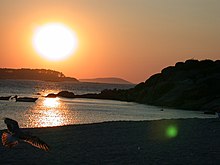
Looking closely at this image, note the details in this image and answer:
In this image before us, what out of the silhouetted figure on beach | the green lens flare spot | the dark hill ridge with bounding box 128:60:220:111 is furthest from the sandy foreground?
the dark hill ridge with bounding box 128:60:220:111

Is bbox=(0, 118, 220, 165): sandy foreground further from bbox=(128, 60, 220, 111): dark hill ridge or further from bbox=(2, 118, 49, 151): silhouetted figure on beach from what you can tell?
bbox=(128, 60, 220, 111): dark hill ridge

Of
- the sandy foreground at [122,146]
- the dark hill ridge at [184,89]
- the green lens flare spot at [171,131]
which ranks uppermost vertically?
the dark hill ridge at [184,89]

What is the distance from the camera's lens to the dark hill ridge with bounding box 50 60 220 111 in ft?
342

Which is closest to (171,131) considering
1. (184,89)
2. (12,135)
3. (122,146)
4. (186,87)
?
(122,146)

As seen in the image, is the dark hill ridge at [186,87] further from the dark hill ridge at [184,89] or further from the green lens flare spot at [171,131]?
the green lens flare spot at [171,131]

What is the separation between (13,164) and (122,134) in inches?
398

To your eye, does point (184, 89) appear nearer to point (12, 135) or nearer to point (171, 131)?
point (171, 131)

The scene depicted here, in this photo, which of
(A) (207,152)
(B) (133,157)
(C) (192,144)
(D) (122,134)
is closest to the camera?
(B) (133,157)

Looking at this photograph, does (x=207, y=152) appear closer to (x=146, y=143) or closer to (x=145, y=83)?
(x=146, y=143)

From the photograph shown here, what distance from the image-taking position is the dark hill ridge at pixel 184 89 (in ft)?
342

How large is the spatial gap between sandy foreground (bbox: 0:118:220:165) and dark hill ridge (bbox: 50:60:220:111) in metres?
65.1

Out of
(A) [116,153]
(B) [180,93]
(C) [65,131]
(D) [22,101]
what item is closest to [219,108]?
(B) [180,93]

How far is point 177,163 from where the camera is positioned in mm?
17875

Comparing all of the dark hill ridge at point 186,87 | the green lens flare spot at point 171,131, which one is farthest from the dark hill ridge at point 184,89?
the green lens flare spot at point 171,131
